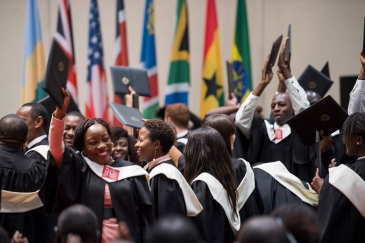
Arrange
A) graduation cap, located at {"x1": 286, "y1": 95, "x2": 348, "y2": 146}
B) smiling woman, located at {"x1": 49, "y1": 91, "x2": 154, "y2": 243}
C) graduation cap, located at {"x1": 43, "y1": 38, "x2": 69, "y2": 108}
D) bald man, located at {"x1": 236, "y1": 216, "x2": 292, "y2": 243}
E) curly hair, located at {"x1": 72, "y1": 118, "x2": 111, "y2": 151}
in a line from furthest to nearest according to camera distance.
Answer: graduation cap, located at {"x1": 286, "y1": 95, "x2": 348, "y2": 146} → curly hair, located at {"x1": 72, "y1": 118, "x2": 111, "y2": 151} → smiling woman, located at {"x1": 49, "y1": 91, "x2": 154, "y2": 243} → graduation cap, located at {"x1": 43, "y1": 38, "x2": 69, "y2": 108} → bald man, located at {"x1": 236, "y1": 216, "x2": 292, "y2": 243}

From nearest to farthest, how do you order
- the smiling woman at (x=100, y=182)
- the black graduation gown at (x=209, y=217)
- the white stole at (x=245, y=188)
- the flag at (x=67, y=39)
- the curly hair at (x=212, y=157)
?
1. the smiling woman at (x=100, y=182)
2. the black graduation gown at (x=209, y=217)
3. the curly hair at (x=212, y=157)
4. the white stole at (x=245, y=188)
5. the flag at (x=67, y=39)

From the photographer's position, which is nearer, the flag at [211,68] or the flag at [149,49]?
the flag at [149,49]

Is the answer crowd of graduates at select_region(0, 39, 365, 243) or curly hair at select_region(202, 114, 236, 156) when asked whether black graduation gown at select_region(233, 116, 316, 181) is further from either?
curly hair at select_region(202, 114, 236, 156)

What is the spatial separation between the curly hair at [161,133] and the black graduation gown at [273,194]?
0.92m

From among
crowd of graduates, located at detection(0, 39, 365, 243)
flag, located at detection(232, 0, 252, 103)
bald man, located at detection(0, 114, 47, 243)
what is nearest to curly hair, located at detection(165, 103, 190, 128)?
crowd of graduates, located at detection(0, 39, 365, 243)

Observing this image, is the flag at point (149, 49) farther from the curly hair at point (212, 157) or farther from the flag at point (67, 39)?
the curly hair at point (212, 157)

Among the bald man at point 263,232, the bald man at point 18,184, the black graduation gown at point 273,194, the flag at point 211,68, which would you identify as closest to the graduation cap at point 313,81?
the flag at point 211,68

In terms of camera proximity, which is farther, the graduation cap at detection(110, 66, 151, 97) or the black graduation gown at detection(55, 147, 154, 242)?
the graduation cap at detection(110, 66, 151, 97)

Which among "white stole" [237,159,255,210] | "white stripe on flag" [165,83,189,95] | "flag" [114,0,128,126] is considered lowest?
"white stole" [237,159,255,210]

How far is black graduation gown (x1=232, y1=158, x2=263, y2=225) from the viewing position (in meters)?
4.94

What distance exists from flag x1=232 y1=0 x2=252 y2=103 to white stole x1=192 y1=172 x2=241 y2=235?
492 centimetres

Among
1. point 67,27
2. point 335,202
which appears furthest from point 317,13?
point 335,202

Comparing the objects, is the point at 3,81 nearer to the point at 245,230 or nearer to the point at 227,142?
the point at 227,142

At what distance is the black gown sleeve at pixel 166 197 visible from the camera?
14.4 ft
